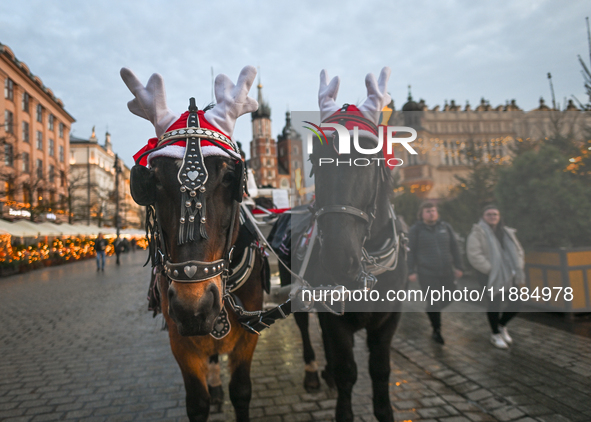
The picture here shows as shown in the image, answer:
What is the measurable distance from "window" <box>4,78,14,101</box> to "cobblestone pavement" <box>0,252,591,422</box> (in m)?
37.6

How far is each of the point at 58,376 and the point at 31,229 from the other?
58.2 ft

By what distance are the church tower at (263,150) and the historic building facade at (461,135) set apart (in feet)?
224

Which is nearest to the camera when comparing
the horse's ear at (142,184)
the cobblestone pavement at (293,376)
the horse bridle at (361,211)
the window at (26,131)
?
the horse's ear at (142,184)

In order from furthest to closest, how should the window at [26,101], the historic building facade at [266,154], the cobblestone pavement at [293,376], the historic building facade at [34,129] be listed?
the historic building facade at [266,154] < the window at [26,101] < the historic building facade at [34,129] < the cobblestone pavement at [293,376]

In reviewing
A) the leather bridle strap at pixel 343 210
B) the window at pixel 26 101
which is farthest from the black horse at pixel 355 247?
the window at pixel 26 101

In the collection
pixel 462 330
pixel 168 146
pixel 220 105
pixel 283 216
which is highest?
pixel 220 105

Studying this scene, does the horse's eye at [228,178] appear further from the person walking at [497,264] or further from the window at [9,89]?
the window at [9,89]

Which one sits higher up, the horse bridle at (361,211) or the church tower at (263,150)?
the church tower at (263,150)

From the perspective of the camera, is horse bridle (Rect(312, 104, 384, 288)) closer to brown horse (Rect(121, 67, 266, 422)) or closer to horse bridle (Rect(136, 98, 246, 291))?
brown horse (Rect(121, 67, 266, 422))

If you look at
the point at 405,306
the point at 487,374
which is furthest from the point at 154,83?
the point at 405,306

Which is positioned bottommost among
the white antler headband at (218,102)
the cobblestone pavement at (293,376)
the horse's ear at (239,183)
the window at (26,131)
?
the cobblestone pavement at (293,376)

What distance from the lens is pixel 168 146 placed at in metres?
1.87

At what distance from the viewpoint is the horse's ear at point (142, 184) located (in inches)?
70.3

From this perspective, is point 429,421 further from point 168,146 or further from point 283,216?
point 168,146
